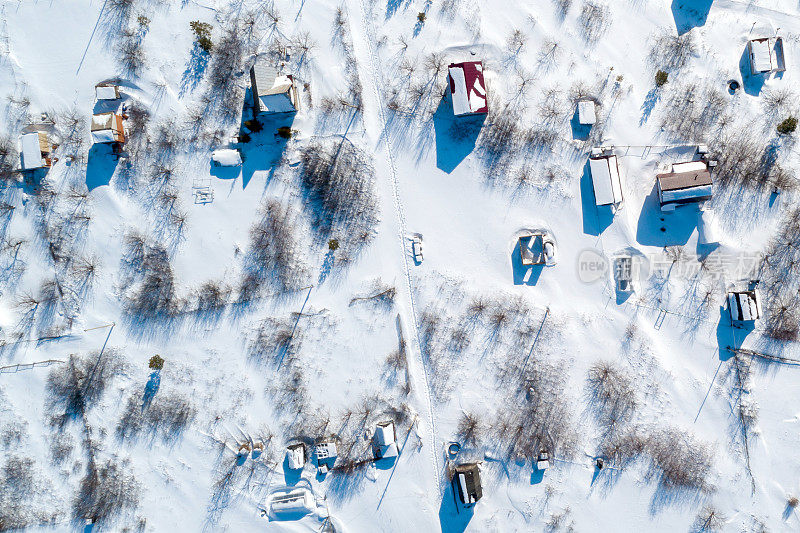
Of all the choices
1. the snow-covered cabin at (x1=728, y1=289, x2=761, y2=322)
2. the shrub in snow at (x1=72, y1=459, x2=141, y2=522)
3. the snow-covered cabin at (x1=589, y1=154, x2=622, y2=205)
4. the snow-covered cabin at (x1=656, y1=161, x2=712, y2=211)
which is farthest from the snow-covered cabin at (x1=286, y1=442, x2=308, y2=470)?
the snow-covered cabin at (x1=728, y1=289, x2=761, y2=322)

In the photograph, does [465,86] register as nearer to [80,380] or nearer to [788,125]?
[788,125]

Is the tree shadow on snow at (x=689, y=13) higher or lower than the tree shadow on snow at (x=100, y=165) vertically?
higher

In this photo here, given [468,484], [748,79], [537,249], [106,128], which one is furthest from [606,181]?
[106,128]

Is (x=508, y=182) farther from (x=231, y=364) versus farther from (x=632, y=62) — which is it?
(x=231, y=364)

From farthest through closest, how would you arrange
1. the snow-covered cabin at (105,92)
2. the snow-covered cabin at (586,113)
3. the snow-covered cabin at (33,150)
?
the snow-covered cabin at (586,113) → the snow-covered cabin at (105,92) → the snow-covered cabin at (33,150)

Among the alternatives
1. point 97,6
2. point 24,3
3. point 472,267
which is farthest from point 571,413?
point 24,3

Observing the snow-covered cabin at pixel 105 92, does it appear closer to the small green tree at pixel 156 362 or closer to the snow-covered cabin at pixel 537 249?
the small green tree at pixel 156 362

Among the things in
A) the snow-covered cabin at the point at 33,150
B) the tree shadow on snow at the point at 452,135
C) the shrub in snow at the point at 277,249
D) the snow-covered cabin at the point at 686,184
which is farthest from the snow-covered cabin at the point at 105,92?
the snow-covered cabin at the point at 686,184

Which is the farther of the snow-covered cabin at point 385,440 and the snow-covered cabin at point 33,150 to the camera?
the snow-covered cabin at point 385,440
